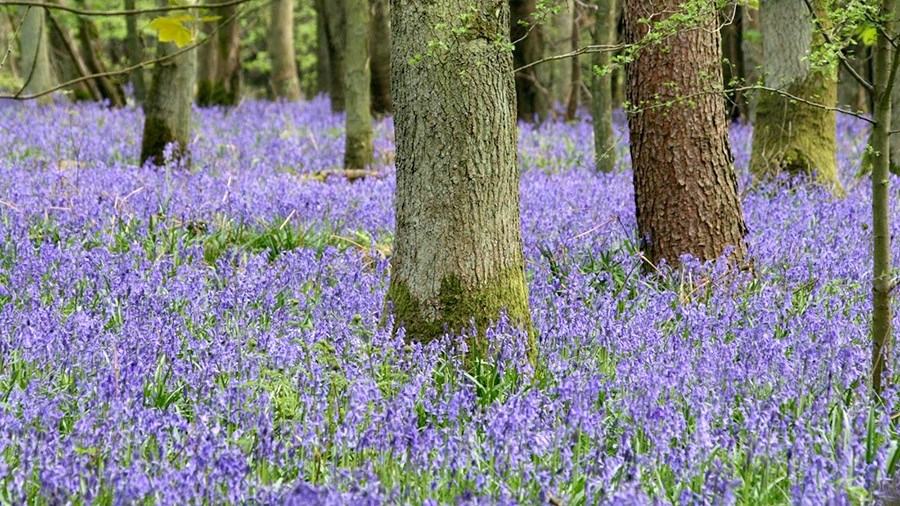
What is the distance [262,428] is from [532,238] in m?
4.22

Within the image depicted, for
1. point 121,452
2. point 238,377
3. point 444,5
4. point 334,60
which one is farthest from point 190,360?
point 334,60

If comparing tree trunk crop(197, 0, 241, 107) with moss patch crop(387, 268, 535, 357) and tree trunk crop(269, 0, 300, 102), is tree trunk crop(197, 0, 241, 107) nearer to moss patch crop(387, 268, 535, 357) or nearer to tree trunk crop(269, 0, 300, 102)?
tree trunk crop(269, 0, 300, 102)

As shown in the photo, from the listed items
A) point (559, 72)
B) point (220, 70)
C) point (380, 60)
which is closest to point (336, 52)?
point (380, 60)

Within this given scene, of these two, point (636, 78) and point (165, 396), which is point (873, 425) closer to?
point (165, 396)

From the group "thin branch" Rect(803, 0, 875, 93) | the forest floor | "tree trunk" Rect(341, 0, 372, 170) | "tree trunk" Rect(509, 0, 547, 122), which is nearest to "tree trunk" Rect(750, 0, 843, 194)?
the forest floor

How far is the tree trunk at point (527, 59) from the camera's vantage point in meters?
16.0

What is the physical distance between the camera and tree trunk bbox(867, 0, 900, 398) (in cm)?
409

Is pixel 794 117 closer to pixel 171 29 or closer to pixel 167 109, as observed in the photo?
pixel 167 109

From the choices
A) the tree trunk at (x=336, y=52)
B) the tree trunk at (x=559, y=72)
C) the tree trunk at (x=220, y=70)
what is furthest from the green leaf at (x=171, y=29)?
the tree trunk at (x=559, y=72)

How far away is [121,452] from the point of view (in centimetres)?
340

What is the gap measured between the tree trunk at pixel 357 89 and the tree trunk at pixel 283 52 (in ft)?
29.4

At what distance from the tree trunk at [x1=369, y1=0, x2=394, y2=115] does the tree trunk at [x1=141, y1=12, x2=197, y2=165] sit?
19.9 feet

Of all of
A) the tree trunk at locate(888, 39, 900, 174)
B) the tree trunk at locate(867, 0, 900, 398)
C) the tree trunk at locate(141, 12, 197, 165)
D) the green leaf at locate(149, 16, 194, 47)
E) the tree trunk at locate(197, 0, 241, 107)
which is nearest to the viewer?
the green leaf at locate(149, 16, 194, 47)

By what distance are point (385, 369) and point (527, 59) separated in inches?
489
